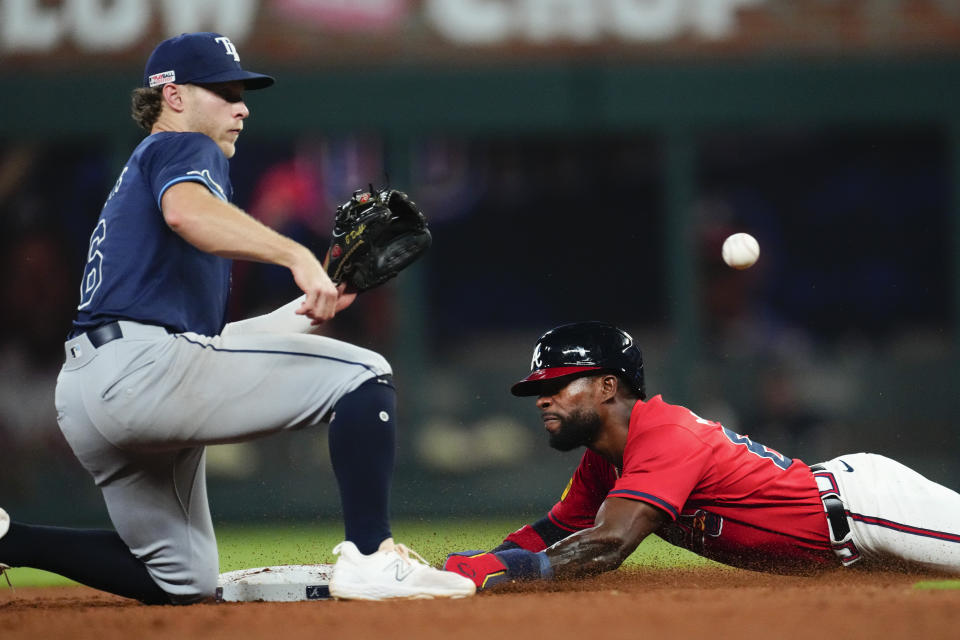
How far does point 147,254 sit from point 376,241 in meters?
0.68

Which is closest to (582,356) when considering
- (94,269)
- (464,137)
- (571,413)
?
(571,413)

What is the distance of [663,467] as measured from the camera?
150 inches

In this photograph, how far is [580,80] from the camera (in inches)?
378

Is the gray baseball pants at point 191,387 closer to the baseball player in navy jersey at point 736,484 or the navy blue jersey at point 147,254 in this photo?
the navy blue jersey at point 147,254

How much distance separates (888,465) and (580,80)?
5928mm

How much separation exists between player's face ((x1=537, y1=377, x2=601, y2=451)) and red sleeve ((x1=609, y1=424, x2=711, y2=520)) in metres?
0.15

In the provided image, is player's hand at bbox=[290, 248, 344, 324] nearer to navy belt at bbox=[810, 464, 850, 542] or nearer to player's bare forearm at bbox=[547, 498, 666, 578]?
player's bare forearm at bbox=[547, 498, 666, 578]

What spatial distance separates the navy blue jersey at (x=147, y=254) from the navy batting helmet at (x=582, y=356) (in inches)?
45.5

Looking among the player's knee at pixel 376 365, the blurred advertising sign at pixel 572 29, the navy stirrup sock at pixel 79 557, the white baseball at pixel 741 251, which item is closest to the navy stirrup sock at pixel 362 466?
the player's knee at pixel 376 365

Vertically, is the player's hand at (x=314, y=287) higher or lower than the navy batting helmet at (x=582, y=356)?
higher

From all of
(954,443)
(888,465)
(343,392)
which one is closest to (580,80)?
(954,443)

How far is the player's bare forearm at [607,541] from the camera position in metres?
3.67

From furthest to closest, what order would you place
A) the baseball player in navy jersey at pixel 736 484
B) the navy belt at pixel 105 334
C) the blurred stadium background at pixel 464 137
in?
the blurred stadium background at pixel 464 137, the baseball player in navy jersey at pixel 736 484, the navy belt at pixel 105 334

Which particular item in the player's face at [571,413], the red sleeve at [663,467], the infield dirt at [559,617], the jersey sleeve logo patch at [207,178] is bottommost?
the infield dirt at [559,617]
